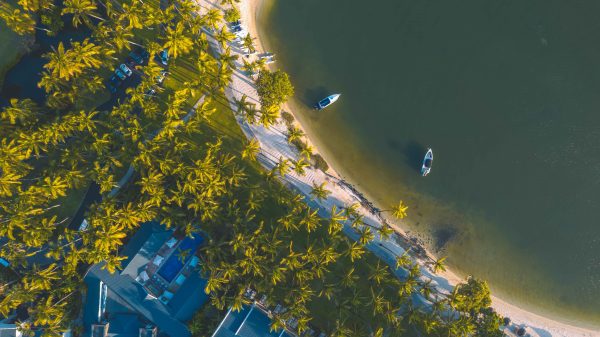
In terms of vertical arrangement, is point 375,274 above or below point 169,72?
below

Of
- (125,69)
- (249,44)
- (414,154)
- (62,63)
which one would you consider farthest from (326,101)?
(62,63)

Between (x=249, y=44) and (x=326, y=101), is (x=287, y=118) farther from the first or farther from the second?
(x=249, y=44)

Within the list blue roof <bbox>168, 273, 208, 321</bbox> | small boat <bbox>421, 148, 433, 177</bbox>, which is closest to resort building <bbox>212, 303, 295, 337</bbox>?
blue roof <bbox>168, 273, 208, 321</bbox>

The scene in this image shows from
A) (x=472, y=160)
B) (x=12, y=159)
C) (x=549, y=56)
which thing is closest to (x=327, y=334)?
(x=472, y=160)

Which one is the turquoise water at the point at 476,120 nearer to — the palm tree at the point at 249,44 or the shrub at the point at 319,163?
the shrub at the point at 319,163

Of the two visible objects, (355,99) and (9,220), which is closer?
(9,220)

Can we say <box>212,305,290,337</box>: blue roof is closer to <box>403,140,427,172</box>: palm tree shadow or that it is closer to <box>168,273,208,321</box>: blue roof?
<box>168,273,208,321</box>: blue roof

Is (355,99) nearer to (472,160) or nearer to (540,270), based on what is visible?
(472,160)

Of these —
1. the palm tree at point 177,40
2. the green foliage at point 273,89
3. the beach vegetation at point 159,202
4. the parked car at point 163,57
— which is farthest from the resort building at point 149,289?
the parked car at point 163,57
